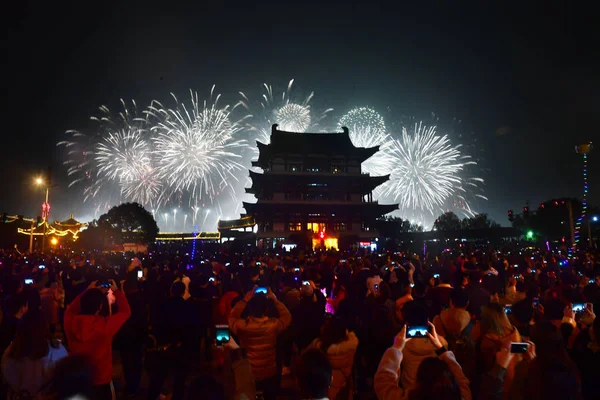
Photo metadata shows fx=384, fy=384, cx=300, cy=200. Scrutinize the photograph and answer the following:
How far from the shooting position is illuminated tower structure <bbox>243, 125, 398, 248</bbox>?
130 feet

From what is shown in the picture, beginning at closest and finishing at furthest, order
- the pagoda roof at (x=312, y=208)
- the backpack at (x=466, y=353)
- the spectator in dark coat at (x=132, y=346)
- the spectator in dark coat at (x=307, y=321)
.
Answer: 1. the backpack at (x=466, y=353)
2. the spectator in dark coat at (x=307, y=321)
3. the spectator in dark coat at (x=132, y=346)
4. the pagoda roof at (x=312, y=208)

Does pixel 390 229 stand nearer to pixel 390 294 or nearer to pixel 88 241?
pixel 88 241

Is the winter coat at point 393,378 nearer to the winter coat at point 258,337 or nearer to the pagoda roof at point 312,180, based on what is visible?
the winter coat at point 258,337

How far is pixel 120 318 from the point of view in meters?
4.06

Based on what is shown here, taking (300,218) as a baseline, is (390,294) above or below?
below

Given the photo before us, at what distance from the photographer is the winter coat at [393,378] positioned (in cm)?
274

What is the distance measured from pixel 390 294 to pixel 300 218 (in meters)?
33.4

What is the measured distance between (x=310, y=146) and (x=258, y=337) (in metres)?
40.6

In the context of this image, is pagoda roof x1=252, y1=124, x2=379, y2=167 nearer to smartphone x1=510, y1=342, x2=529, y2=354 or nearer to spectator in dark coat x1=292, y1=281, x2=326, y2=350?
spectator in dark coat x1=292, y1=281, x2=326, y2=350

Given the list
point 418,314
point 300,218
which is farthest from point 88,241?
point 418,314

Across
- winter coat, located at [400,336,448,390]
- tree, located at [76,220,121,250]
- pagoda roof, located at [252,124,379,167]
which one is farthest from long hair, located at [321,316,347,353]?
tree, located at [76,220,121,250]

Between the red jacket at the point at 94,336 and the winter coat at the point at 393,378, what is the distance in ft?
9.06

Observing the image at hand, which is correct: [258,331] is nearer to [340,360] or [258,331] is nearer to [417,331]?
[340,360]

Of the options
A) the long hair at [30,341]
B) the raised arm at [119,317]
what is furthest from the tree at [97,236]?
the long hair at [30,341]
